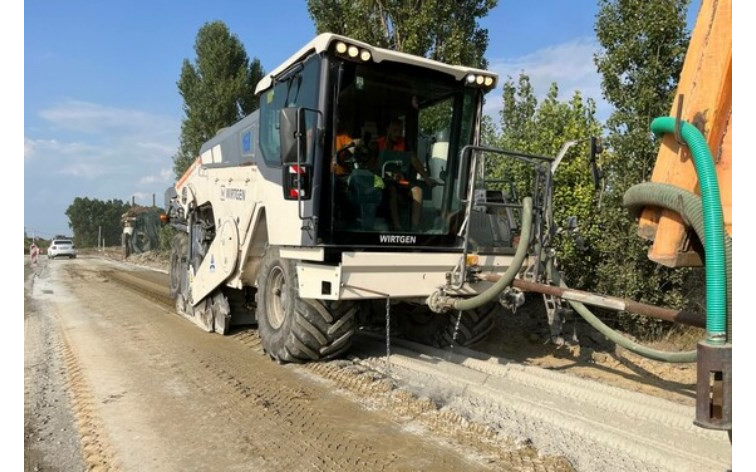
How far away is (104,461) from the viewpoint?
11.7 ft

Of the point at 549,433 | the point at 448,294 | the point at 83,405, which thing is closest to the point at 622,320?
the point at 448,294

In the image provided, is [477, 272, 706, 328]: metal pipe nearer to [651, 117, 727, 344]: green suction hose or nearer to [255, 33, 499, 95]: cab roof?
[651, 117, 727, 344]: green suction hose

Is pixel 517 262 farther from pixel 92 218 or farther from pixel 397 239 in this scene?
pixel 92 218

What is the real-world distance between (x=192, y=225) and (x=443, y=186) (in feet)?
17.5

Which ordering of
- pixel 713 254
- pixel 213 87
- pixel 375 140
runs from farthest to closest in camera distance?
pixel 213 87, pixel 375 140, pixel 713 254

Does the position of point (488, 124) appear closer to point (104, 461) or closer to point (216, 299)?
point (216, 299)

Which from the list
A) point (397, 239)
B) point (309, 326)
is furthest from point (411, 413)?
point (397, 239)

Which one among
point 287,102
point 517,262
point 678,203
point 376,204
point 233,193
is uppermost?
point 287,102

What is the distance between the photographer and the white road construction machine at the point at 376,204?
5055mm

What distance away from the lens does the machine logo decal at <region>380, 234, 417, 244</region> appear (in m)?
5.33

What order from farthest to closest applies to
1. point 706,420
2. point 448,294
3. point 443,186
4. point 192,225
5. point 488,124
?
point 488,124
point 192,225
point 443,186
point 448,294
point 706,420

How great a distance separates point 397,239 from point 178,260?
6.25 metres

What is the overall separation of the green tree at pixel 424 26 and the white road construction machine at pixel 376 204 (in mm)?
6347

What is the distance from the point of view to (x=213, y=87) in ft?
85.6
